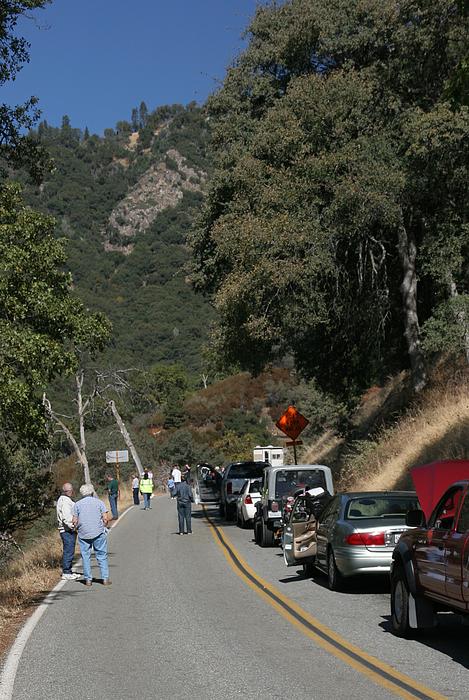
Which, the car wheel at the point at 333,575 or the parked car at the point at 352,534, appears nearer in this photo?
the parked car at the point at 352,534

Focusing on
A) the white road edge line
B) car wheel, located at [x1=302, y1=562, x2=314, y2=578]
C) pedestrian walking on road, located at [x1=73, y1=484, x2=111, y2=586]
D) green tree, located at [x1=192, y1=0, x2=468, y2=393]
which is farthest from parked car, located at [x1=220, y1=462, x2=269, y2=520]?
the white road edge line

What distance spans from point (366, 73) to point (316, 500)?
14063 mm

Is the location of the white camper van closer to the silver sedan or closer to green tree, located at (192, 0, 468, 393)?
green tree, located at (192, 0, 468, 393)

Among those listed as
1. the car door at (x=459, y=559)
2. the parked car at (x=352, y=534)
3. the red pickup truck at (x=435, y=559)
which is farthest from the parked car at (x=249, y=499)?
the car door at (x=459, y=559)

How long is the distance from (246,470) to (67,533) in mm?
18585

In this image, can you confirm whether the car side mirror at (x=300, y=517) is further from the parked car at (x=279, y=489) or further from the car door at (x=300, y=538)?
the parked car at (x=279, y=489)

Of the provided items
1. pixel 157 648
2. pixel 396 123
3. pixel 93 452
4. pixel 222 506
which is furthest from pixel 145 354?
pixel 157 648

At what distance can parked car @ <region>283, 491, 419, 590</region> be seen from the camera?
1344cm

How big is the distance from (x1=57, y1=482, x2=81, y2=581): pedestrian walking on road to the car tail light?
577 centimetres

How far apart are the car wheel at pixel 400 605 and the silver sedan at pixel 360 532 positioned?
9.22 ft

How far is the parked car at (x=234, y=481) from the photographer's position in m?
32.8

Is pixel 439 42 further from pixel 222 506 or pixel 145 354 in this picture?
pixel 145 354

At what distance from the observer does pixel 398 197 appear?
84.8 ft

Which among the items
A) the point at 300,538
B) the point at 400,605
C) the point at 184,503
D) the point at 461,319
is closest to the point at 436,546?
the point at 400,605
